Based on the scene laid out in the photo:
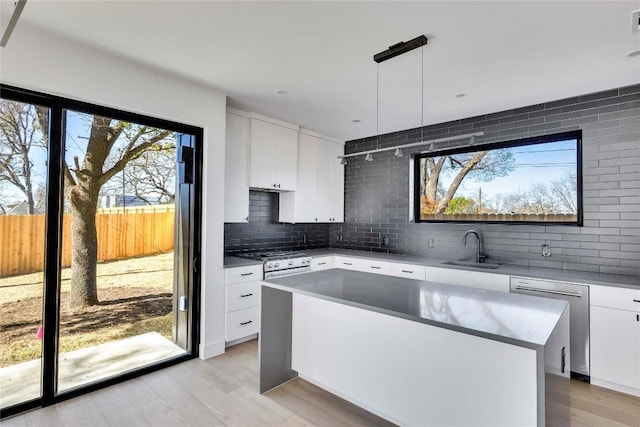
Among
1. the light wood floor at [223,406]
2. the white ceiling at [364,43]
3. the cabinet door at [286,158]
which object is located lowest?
the light wood floor at [223,406]

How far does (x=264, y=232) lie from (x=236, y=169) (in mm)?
1092

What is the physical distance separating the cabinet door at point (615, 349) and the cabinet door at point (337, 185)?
A: 3.24m

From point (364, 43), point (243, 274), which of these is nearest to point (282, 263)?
point (243, 274)

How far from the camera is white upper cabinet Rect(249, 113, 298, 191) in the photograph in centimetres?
386

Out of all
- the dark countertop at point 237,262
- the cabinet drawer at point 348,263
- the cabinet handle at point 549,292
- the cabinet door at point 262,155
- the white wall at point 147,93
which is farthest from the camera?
the cabinet drawer at point 348,263

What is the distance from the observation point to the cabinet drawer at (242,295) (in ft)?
10.9

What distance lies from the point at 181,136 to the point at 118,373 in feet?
7.07

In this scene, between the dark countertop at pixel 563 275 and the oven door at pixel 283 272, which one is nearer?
the dark countertop at pixel 563 275

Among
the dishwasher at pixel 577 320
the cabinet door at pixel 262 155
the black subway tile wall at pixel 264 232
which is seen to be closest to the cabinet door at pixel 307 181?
the black subway tile wall at pixel 264 232

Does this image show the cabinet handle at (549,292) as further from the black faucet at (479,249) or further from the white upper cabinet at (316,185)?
the white upper cabinet at (316,185)

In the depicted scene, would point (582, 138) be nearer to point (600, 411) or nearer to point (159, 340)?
point (600, 411)

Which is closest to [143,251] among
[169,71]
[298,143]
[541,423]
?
[169,71]

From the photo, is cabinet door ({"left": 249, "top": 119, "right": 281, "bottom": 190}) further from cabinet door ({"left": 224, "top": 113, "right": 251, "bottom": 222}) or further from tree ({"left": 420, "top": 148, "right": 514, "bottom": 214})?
tree ({"left": 420, "top": 148, "right": 514, "bottom": 214})

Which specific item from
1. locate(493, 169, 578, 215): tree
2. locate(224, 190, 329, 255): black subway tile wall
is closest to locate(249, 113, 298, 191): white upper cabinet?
locate(224, 190, 329, 255): black subway tile wall
